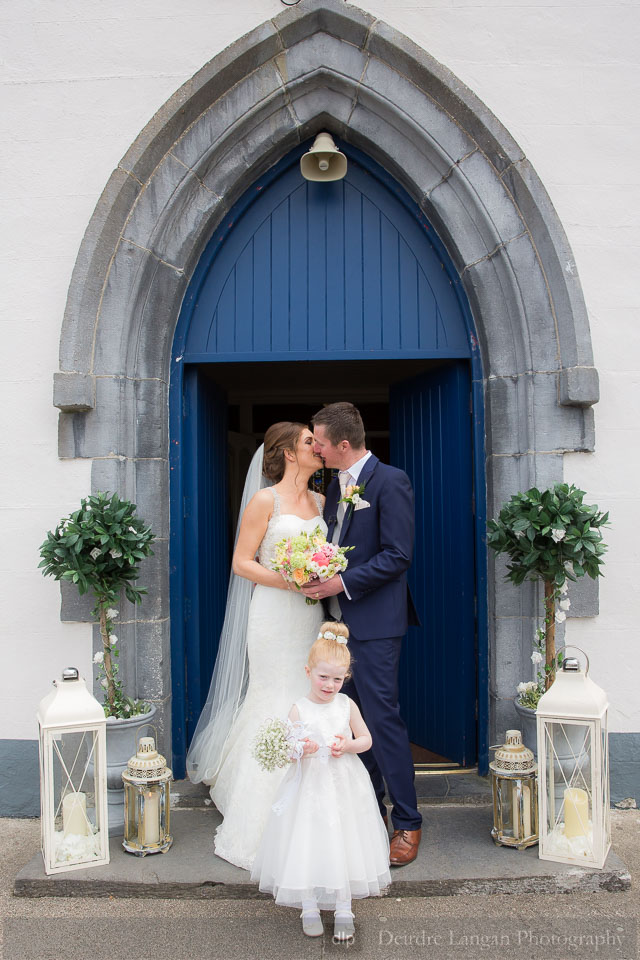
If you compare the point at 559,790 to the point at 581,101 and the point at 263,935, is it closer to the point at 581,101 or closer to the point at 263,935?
the point at 263,935

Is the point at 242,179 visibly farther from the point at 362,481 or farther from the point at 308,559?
the point at 308,559

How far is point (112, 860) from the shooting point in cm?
340

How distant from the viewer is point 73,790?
3.51 meters

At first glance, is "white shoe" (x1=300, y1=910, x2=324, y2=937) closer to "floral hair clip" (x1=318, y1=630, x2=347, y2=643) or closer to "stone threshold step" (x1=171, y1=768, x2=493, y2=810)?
"floral hair clip" (x1=318, y1=630, x2=347, y2=643)

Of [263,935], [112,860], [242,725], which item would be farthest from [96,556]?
[263,935]

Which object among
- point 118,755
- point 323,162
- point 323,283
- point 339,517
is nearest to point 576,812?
point 339,517

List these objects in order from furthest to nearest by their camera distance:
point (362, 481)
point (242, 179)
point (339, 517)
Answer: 1. point (242, 179)
2. point (339, 517)
3. point (362, 481)

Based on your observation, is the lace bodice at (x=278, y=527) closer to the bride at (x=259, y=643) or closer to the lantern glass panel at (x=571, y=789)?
the bride at (x=259, y=643)

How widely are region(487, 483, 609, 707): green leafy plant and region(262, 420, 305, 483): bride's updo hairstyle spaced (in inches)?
43.6

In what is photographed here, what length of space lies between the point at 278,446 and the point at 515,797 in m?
2.03

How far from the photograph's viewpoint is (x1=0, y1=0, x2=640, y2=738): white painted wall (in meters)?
4.05

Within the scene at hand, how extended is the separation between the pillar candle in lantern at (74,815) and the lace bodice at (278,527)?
1.38 metres

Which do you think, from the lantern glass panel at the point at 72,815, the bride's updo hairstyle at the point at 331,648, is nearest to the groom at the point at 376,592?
the bride's updo hairstyle at the point at 331,648

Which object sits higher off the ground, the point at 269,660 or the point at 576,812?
the point at 269,660
